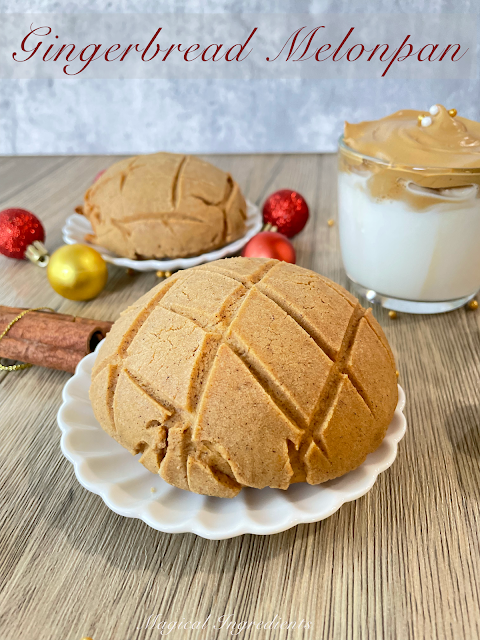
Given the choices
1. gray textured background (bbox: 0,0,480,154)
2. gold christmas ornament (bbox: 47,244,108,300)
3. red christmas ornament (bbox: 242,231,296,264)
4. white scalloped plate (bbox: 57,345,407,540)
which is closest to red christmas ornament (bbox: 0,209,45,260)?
gold christmas ornament (bbox: 47,244,108,300)

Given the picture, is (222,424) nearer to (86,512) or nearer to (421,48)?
(86,512)

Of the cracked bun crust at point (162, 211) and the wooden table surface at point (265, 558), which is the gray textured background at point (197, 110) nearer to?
the cracked bun crust at point (162, 211)

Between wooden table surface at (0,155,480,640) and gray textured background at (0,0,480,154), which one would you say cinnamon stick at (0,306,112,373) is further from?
gray textured background at (0,0,480,154)

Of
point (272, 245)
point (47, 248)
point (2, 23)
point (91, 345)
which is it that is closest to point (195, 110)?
point (2, 23)

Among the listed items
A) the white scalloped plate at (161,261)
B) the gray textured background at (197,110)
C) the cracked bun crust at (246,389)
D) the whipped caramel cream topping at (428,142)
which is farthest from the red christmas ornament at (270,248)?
the gray textured background at (197,110)

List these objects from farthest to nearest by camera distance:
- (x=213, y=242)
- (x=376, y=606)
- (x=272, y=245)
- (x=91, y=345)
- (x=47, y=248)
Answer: (x=47, y=248)
(x=213, y=242)
(x=272, y=245)
(x=91, y=345)
(x=376, y=606)

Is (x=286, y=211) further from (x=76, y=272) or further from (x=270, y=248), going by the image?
(x=76, y=272)

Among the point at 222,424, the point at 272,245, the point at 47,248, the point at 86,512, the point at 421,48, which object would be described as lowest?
the point at 47,248

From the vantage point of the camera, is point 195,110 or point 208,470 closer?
point 208,470
